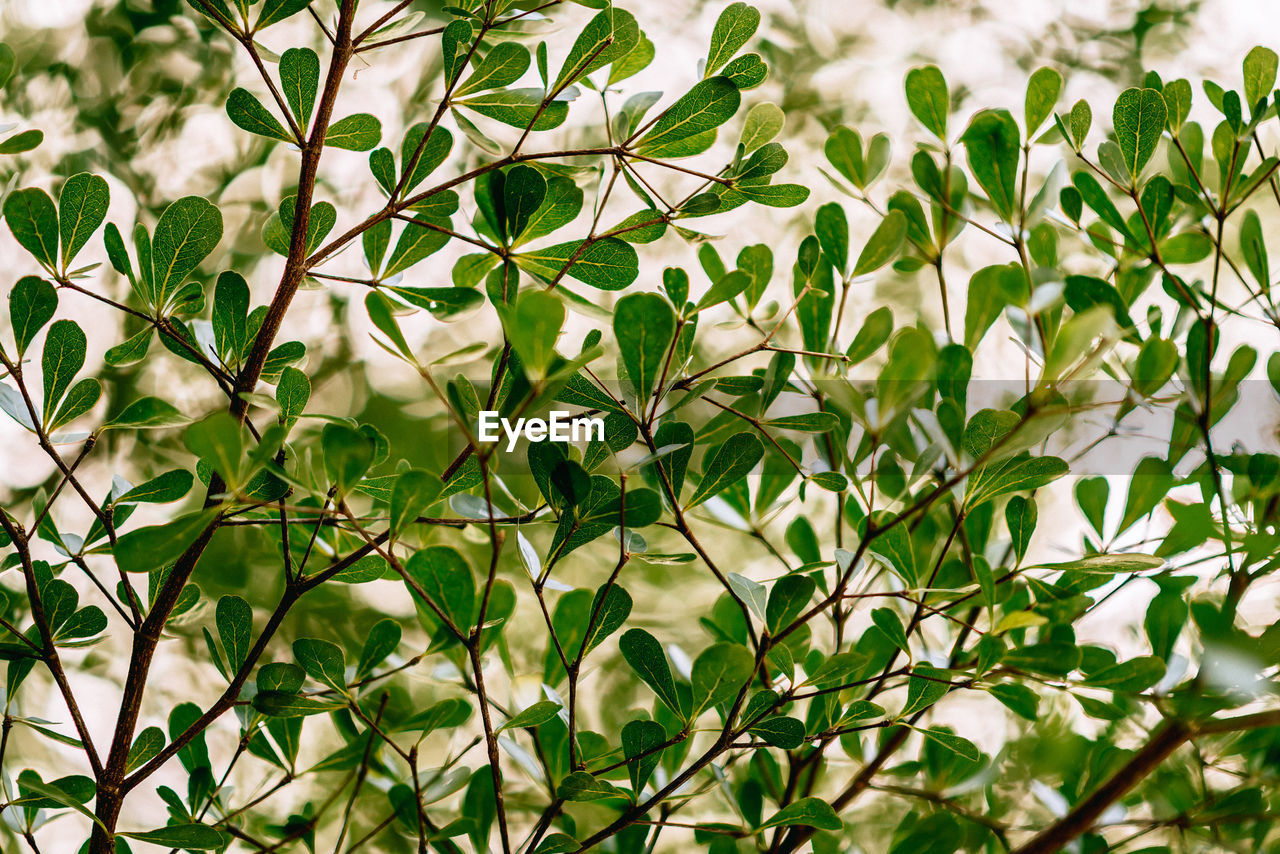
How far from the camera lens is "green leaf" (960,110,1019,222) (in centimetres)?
40

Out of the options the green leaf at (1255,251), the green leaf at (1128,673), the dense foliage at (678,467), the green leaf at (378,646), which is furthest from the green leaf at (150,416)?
the green leaf at (1255,251)

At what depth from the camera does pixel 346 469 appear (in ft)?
0.89

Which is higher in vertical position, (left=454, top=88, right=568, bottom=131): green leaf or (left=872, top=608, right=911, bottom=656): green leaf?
(left=454, top=88, right=568, bottom=131): green leaf

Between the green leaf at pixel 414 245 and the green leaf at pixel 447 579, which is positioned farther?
the green leaf at pixel 414 245

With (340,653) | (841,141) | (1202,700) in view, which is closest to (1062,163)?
(841,141)

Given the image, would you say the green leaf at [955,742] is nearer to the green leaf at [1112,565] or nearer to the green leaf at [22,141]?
the green leaf at [1112,565]

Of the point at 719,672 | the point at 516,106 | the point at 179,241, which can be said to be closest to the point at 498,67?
the point at 516,106

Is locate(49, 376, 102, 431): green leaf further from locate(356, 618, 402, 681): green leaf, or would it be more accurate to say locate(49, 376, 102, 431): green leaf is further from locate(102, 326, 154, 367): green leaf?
locate(356, 618, 402, 681): green leaf

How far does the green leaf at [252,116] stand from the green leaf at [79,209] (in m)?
0.06

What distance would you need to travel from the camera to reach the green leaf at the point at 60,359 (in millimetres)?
354

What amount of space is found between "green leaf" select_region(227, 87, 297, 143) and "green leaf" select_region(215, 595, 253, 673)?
19 centimetres

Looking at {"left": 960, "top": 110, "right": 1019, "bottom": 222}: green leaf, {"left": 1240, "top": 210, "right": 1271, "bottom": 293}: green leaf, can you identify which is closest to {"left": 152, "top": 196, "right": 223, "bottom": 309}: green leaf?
{"left": 960, "top": 110, "right": 1019, "bottom": 222}: green leaf

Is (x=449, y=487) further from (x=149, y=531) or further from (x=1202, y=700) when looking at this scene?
(x=1202, y=700)

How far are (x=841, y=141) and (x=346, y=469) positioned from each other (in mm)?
299
